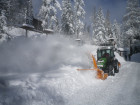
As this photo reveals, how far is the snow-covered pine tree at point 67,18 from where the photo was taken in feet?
89.6

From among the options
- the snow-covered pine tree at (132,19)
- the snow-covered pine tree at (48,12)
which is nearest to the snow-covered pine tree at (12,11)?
the snow-covered pine tree at (48,12)

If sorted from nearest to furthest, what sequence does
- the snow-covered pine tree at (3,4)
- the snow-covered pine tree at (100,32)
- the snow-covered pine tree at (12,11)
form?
1. the snow-covered pine tree at (3,4)
2. the snow-covered pine tree at (12,11)
3. the snow-covered pine tree at (100,32)

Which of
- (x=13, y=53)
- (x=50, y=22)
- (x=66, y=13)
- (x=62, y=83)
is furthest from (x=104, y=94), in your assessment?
(x=66, y=13)

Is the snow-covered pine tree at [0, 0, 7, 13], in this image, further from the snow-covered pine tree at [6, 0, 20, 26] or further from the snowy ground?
the snowy ground

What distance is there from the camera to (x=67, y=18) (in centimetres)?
2733

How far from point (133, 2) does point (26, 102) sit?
31.6 metres

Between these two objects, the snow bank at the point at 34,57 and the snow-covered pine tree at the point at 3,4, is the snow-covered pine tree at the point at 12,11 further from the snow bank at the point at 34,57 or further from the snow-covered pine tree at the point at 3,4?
the snow bank at the point at 34,57

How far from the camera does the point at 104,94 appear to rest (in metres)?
4.49

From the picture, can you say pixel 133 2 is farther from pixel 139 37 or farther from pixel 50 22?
pixel 50 22

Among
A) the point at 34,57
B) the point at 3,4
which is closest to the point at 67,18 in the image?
the point at 34,57

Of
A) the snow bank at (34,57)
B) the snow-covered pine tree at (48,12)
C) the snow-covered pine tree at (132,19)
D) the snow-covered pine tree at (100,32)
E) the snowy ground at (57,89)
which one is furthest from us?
the snow-covered pine tree at (100,32)

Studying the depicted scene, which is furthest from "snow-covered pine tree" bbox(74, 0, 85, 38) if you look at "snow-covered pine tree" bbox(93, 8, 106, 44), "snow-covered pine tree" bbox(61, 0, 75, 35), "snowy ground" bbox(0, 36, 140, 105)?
"snowy ground" bbox(0, 36, 140, 105)

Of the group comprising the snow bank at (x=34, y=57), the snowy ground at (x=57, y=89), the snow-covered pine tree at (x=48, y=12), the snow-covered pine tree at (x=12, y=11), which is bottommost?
the snowy ground at (x=57, y=89)

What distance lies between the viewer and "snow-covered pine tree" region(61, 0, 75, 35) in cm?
2730
